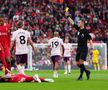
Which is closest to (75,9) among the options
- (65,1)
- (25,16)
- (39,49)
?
(65,1)

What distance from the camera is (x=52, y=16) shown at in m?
51.1

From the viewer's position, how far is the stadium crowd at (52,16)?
4856 centimetres

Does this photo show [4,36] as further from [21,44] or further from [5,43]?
[21,44]

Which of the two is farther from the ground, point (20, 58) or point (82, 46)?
point (82, 46)

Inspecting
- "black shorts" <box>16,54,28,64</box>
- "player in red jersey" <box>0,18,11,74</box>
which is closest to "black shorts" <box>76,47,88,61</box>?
"black shorts" <box>16,54,28,64</box>

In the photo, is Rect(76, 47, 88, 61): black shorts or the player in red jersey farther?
Rect(76, 47, 88, 61): black shorts

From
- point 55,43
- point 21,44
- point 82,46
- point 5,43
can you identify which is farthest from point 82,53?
point 55,43

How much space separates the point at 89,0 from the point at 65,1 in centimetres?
232

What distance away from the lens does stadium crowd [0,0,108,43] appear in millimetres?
48562

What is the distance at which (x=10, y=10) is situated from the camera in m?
51.4

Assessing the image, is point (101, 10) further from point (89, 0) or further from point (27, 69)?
point (27, 69)

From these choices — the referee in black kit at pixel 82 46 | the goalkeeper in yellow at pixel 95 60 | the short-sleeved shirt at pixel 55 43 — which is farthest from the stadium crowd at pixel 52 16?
the referee in black kit at pixel 82 46

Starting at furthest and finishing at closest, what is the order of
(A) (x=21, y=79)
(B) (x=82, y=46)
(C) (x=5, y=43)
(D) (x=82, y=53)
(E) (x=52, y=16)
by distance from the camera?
(E) (x=52, y=16) → (B) (x=82, y=46) → (D) (x=82, y=53) → (C) (x=5, y=43) → (A) (x=21, y=79)

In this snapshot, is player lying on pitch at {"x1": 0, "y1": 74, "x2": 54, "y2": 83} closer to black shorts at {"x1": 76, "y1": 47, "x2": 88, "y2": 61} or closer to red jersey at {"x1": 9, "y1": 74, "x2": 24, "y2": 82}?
red jersey at {"x1": 9, "y1": 74, "x2": 24, "y2": 82}
